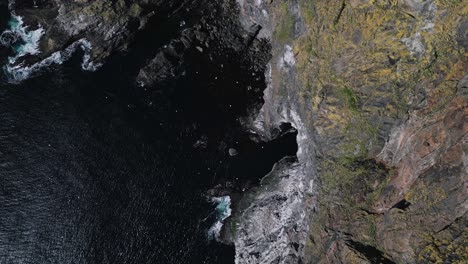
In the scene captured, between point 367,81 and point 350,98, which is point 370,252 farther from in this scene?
point 367,81

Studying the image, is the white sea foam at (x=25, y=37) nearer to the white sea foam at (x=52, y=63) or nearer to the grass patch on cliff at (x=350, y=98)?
the white sea foam at (x=52, y=63)

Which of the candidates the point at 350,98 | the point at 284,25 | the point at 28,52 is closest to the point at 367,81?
the point at 350,98

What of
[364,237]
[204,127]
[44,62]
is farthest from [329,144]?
[44,62]

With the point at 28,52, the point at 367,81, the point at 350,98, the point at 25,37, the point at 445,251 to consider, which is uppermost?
the point at 25,37

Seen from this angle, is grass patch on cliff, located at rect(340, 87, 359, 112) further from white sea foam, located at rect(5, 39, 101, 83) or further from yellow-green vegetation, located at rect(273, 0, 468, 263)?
white sea foam, located at rect(5, 39, 101, 83)

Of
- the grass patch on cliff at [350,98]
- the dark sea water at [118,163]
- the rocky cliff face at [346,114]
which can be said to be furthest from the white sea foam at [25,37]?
the grass patch on cliff at [350,98]

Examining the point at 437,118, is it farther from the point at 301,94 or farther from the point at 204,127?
the point at 204,127
